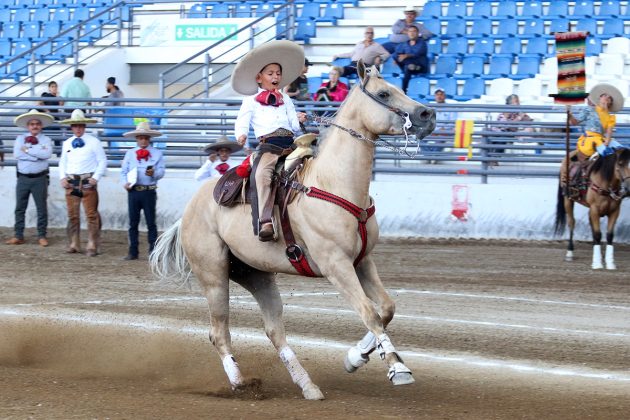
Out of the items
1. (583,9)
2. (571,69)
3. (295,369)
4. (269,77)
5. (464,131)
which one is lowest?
(295,369)

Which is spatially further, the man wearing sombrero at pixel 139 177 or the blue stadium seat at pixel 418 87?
the blue stadium seat at pixel 418 87

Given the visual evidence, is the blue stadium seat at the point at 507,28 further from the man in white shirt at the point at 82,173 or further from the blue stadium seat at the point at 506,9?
the man in white shirt at the point at 82,173

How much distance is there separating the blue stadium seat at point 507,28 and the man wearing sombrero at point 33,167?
10.2 meters

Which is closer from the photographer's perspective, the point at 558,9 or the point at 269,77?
the point at 269,77

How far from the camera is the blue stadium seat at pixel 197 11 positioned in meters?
25.4

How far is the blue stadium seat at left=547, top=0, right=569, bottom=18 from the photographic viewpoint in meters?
22.4

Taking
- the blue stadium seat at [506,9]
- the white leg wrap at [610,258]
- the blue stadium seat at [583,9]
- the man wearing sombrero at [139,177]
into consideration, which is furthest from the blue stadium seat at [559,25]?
the man wearing sombrero at [139,177]

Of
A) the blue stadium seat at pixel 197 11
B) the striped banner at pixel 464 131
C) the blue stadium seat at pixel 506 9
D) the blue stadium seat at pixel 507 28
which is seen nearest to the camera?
the striped banner at pixel 464 131

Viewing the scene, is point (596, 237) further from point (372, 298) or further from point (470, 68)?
point (372, 298)

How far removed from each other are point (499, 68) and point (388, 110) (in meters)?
15.0

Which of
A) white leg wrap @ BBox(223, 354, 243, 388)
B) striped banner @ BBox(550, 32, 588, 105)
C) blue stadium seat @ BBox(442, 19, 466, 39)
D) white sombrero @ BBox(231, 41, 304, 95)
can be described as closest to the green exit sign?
blue stadium seat @ BBox(442, 19, 466, 39)

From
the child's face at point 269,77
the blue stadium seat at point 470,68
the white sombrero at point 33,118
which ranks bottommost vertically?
the white sombrero at point 33,118

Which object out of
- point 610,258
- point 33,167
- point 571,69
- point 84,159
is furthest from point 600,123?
point 33,167

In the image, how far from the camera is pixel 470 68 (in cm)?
2208
